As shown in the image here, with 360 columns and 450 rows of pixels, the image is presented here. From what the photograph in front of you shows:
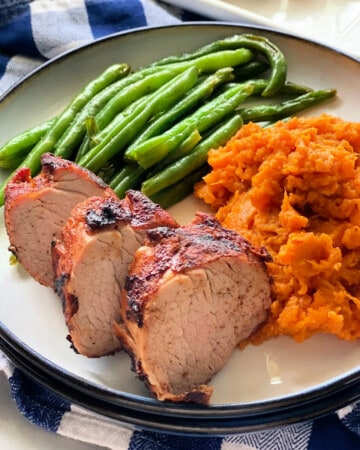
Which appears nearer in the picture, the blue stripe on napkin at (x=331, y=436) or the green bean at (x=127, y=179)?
the blue stripe on napkin at (x=331, y=436)

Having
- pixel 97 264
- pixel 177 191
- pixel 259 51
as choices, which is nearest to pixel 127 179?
pixel 177 191

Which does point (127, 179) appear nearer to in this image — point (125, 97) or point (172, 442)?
point (125, 97)

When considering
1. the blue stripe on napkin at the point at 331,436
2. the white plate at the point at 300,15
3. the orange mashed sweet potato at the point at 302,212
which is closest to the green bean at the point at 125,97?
the orange mashed sweet potato at the point at 302,212

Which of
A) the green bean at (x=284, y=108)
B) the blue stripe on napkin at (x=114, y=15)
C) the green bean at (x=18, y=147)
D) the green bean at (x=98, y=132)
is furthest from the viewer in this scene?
the blue stripe on napkin at (x=114, y=15)

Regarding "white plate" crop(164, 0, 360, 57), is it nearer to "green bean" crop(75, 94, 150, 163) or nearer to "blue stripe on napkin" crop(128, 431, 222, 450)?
"green bean" crop(75, 94, 150, 163)

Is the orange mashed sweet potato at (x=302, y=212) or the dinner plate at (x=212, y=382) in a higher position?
the orange mashed sweet potato at (x=302, y=212)

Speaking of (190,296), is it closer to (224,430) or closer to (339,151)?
(224,430)

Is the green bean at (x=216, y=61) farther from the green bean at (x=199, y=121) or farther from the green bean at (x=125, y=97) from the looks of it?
the green bean at (x=199, y=121)

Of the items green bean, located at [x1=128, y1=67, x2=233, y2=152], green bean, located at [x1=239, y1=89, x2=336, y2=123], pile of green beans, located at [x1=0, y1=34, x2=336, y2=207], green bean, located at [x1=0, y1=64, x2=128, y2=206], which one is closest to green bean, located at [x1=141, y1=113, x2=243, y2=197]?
pile of green beans, located at [x1=0, y1=34, x2=336, y2=207]
